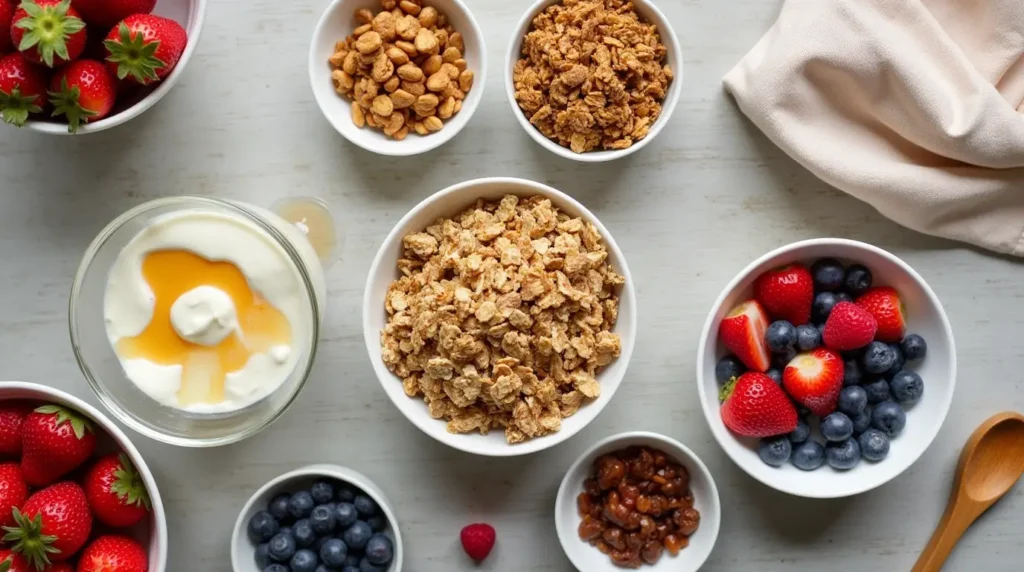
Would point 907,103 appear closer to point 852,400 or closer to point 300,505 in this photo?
point 852,400

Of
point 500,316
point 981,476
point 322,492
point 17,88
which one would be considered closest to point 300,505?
point 322,492

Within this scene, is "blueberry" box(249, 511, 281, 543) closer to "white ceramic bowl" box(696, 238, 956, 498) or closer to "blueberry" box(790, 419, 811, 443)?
"white ceramic bowl" box(696, 238, 956, 498)

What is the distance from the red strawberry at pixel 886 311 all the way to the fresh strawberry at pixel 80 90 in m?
1.14

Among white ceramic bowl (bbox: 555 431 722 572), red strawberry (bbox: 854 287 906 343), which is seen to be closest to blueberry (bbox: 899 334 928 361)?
red strawberry (bbox: 854 287 906 343)

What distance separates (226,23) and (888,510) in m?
1.34

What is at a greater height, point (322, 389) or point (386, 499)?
point (322, 389)

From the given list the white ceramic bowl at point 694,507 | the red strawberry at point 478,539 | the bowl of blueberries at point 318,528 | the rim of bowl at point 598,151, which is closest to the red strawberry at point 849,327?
the white ceramic bowl at point 694,507

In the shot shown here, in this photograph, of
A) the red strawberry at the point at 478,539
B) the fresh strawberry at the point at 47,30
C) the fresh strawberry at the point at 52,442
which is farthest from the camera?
the red strawberry at the point at 478,539

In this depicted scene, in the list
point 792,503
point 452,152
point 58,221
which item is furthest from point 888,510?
point 58,221

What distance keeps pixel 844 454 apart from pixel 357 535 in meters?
0.74

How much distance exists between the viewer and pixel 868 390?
51.2 inches

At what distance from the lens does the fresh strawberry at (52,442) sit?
1209 millimetres

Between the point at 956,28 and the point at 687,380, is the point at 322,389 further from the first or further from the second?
the point at 956,28

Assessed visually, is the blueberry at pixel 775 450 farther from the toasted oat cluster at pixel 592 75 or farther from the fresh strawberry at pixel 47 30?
the fresh strawberry at pixel 47 30
